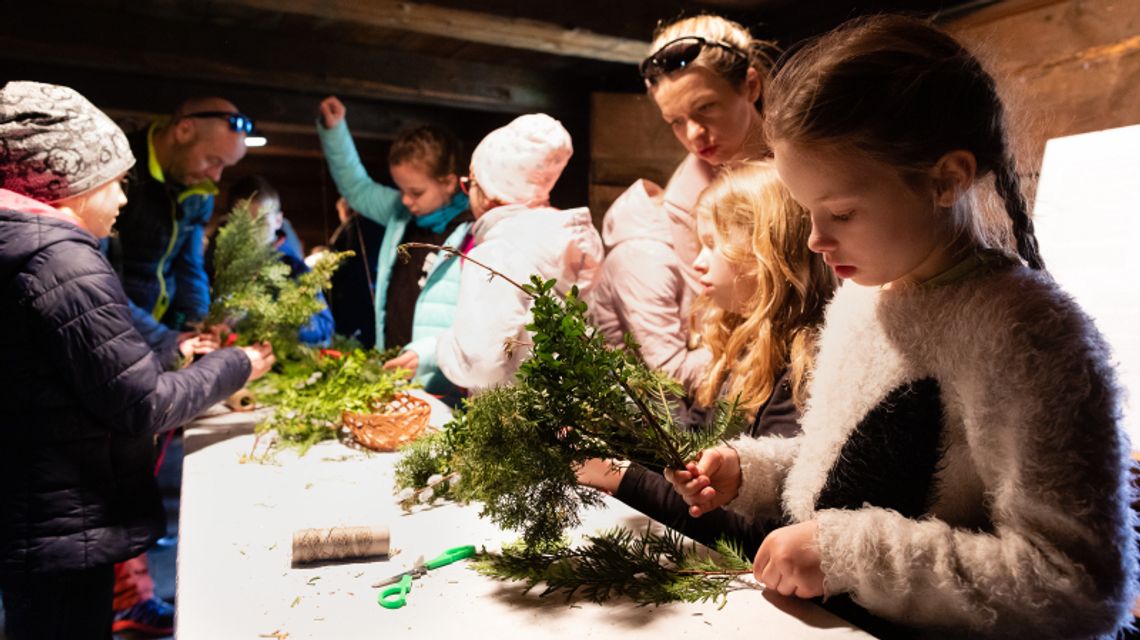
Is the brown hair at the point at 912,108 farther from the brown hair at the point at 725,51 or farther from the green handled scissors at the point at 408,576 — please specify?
the brown hair at the point at 725,51

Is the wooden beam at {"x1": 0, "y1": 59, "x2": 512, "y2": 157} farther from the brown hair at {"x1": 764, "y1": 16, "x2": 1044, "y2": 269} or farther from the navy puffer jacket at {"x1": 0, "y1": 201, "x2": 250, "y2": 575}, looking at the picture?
the brown hair at {"x1": 764, "y1": 16, "x2": 1044, "y2": 269}

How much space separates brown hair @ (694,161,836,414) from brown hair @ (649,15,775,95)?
691 millimetres

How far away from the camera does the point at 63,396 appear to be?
189cm

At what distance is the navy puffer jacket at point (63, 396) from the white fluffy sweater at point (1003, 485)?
1723 mm

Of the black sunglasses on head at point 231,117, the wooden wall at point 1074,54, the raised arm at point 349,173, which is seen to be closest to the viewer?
the wooden wall at point 1074,54

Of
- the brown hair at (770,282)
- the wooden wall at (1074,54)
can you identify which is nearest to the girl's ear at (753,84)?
the wooden wall at (1074,54)

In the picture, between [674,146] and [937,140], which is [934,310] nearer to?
[937,140]

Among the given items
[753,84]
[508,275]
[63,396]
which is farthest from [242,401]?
[753,84]

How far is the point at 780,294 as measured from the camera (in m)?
1.65

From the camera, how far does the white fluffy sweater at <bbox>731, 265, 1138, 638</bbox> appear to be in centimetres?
93

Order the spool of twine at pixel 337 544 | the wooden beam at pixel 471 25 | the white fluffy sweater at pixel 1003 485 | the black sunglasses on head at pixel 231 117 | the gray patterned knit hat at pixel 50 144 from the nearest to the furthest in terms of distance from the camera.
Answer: the white fluffy sweater at pixel 1003 485 < the spool of twine at pixel 337 544 < the gray patterned knit hat at pixel 50 144 < the wooden beam at pixel 471 25 < the black sunglasses on head at pixel 231 117

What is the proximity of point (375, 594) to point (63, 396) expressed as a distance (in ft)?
3.79

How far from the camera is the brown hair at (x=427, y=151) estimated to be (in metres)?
3.23

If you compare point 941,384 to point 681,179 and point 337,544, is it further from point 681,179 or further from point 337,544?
point 681,179
